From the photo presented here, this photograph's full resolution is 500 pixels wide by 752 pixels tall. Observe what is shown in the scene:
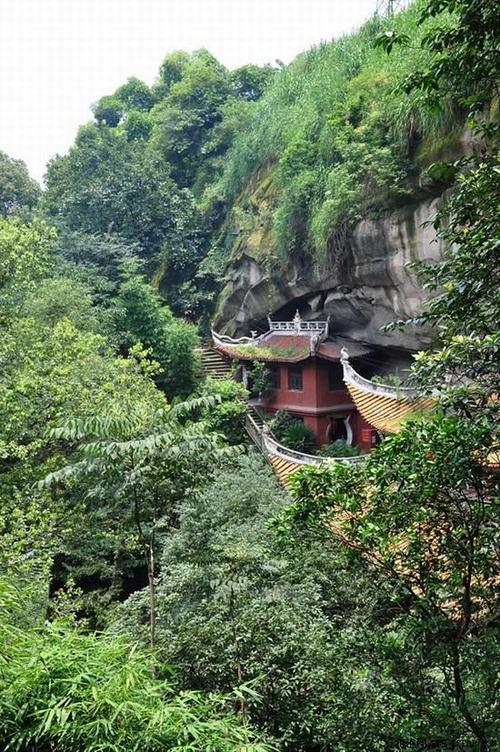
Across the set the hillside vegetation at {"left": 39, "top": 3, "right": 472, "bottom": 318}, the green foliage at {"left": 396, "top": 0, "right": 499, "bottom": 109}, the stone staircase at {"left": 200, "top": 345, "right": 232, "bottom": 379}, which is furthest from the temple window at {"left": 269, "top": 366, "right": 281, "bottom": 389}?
the green foliage at {"left": 396, "top": 0, "right": 499, "bottom": 109}

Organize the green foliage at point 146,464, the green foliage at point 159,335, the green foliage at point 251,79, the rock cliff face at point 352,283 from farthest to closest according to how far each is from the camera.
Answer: the green foliage at point 251,79 < the green foliage at point 159,335 < the rock cliff face at point 352,283 < the green foliage at point 146,464

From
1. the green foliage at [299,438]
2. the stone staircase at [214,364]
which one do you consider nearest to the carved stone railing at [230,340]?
the stone staircase at [214,364]

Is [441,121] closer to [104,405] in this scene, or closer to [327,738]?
[104,405]

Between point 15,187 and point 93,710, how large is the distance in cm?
2963

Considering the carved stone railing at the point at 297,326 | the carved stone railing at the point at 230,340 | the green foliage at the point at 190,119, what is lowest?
the carved stone railing at the point at 230,340

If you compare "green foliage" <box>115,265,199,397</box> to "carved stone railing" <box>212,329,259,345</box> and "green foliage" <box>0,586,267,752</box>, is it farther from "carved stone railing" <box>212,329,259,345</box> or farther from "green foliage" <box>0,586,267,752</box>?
"green foliage" <box>0,586,267,752</box>

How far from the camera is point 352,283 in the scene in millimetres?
14922

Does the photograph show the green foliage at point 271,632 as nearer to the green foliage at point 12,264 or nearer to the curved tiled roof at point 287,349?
the green foliage at point 12,264

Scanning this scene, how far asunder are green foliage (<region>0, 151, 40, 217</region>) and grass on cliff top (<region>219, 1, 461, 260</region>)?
13.7 m

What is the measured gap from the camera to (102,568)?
1012 centimetres

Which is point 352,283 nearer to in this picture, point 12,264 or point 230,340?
point 230,340

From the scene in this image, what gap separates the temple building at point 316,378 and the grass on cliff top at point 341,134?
2.54 m

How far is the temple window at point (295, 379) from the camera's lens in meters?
17.1

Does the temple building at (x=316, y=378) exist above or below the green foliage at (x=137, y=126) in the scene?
below
